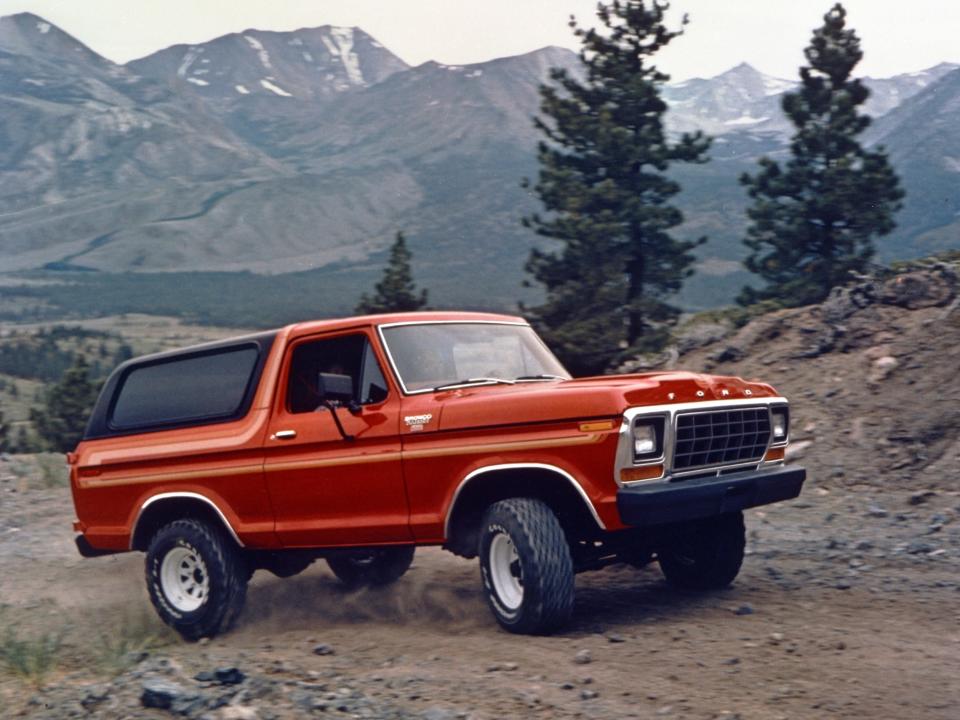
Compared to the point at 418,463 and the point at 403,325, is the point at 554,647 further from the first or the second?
the point at 403,325

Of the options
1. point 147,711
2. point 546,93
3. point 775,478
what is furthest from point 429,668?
point 546,93

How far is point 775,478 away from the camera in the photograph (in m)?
7.36

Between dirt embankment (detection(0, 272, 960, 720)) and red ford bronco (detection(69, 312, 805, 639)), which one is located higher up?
red ford bronco (detection(69, 312, 805, 639))

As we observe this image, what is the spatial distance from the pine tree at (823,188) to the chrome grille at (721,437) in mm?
26865

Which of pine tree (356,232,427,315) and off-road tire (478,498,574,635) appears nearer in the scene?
off-road tire (478,498,574,635)

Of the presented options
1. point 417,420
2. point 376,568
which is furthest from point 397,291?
point 417,420

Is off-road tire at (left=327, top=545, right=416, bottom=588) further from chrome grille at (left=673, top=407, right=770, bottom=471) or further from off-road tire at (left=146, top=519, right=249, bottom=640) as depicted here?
chrome grille at (left=673, top=407, right=770, bottom=471)

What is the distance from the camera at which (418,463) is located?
23.8ft

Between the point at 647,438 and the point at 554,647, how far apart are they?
1.29 m

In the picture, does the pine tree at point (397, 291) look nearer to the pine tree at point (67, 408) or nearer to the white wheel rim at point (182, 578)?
the pine tree at point (67, 408)

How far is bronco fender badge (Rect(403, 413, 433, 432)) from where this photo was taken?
7.21 meters

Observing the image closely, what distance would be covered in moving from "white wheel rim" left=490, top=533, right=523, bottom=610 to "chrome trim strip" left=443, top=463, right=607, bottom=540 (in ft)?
1.03

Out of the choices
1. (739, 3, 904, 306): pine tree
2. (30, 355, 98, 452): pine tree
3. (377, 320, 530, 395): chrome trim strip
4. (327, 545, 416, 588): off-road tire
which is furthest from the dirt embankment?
(30, 355, 98, 452): pine tree

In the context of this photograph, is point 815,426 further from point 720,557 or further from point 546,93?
point 546,93
